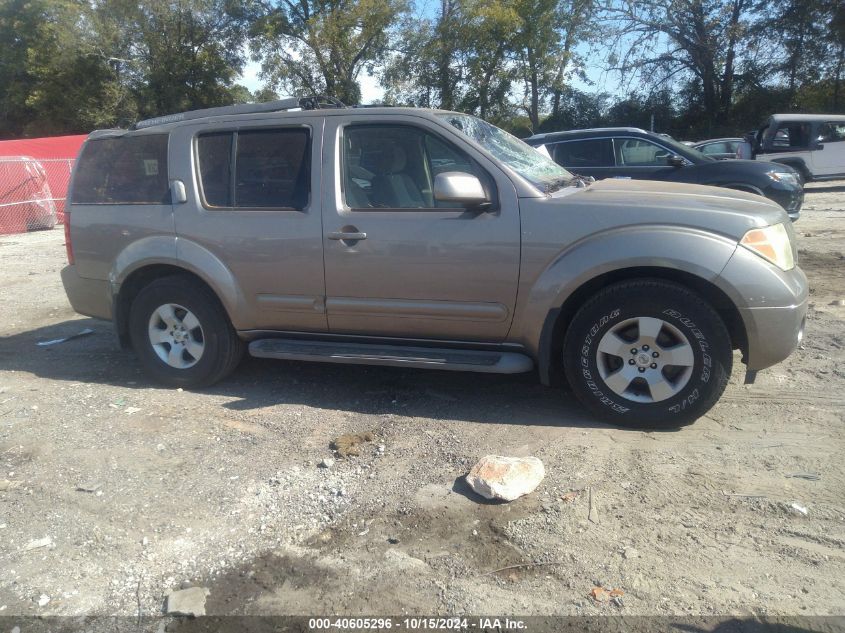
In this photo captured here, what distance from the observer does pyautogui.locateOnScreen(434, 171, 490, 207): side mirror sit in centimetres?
404

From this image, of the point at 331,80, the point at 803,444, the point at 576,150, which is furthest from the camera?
the point at 331,80

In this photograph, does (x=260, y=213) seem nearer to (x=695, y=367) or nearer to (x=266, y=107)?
(x=266, y=107)

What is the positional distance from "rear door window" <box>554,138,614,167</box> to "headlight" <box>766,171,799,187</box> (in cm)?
216

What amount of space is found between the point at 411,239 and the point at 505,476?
1573mm

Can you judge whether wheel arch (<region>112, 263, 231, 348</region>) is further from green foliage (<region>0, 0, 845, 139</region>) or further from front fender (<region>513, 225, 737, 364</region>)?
green foliage (<region>0, 0, 845, 139</region>)

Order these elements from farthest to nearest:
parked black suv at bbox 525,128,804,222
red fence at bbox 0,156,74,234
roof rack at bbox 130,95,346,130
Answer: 1. red fence at bbox 0,156,74,234
2. parked black suv at bbox 525,128,804,222
3. roof rack at bbox 130,95,346,130

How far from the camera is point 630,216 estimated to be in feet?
13.0

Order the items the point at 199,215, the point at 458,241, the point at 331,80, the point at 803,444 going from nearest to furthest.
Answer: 1. the point at 803,444
2. the point at 458,241
3. the point at 199,215
4. the point at 331,80

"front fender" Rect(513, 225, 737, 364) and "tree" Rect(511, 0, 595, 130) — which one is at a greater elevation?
"tree" Rect(511, 0, 595, 130)

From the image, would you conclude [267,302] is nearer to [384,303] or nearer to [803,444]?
[384,303]

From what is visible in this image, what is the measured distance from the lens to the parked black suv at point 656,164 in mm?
9492


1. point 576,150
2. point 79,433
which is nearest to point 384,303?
point 79,433

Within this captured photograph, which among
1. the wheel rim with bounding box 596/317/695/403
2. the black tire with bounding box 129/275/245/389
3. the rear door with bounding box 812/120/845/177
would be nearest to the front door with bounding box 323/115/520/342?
the wheel rim with bounding box 596/317/695/403

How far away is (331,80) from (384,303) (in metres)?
31.1
